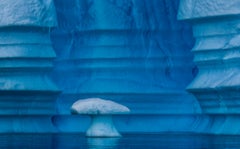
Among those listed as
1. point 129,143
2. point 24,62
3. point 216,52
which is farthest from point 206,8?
point 129,143

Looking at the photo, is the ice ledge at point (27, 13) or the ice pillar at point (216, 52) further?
the ice ledge at point (27, 13)

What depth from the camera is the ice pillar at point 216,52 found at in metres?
12.9

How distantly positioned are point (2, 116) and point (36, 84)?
652 mm

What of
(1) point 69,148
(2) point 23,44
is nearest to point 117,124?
(2) point 23,44

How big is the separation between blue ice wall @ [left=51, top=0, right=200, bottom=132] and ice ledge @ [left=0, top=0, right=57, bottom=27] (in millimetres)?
1164

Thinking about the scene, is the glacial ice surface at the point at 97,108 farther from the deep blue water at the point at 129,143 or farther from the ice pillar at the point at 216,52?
the ice pillar at the point at 216,52

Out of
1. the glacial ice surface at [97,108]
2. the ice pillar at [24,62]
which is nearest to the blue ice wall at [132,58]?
the ice pillar at [24,62]

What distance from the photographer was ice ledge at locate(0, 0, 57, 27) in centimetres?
1402

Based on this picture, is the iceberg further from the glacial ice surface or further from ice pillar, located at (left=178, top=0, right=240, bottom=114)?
ice pillar, located at (left=178, top=0, right=240, bottom=114)

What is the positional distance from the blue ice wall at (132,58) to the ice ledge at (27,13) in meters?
1.16

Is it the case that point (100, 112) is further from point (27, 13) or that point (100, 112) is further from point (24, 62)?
point (27, 13)

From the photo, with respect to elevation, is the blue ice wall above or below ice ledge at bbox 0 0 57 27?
below

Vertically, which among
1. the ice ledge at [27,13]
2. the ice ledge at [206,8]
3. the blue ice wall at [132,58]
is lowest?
the blue ice wall at [132,58]

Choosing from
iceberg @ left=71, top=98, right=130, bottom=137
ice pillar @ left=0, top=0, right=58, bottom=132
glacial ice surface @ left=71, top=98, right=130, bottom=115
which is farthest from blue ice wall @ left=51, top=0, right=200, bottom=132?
glacial ice surface @ left=71, top=98, right=130, bottom=115
